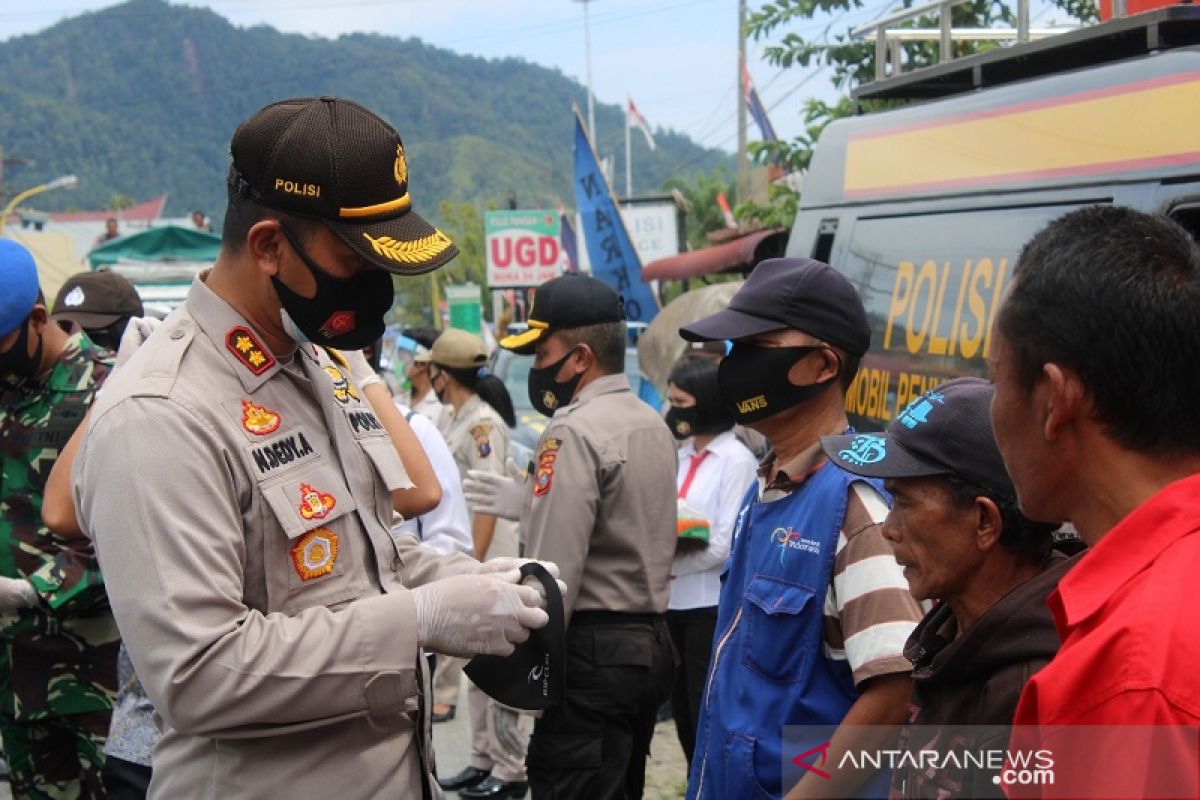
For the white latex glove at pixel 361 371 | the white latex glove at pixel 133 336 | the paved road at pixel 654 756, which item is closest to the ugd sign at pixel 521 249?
the paved road at pixel 654 756

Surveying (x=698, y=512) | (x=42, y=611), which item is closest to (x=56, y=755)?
(x=42, y=611)

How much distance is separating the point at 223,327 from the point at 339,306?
22 cm

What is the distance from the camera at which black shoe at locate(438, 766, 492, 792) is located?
20.5 feet

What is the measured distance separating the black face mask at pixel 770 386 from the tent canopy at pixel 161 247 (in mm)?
14554

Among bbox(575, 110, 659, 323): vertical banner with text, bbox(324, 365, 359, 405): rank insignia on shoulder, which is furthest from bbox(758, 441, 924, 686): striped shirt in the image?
bbox(575, 110, 659, 323): vertical banner with text

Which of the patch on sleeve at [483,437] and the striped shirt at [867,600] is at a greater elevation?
the striped shirt at [867,600]

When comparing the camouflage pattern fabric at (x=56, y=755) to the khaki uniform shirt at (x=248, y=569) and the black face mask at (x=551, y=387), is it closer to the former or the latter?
the khaki uniform shirt at (x=248, y=569)

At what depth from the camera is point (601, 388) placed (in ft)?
14.7

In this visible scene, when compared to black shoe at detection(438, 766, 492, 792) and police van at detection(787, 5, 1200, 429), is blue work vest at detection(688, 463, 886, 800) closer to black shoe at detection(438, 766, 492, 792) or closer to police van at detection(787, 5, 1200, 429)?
police van at detection(787, 5, 1200, 429)

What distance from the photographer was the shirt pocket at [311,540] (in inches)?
86.8

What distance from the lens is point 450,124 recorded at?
19612 centimetres

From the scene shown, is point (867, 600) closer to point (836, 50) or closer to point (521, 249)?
point (836, 50)

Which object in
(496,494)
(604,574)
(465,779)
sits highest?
(496,494)

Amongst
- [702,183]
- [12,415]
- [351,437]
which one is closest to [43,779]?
[12,415]
